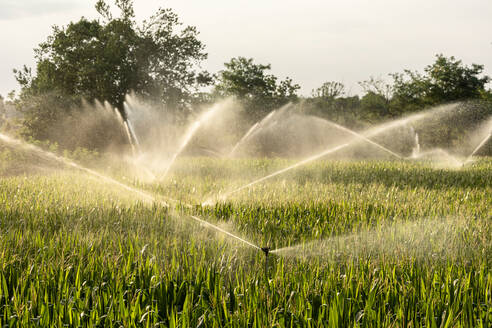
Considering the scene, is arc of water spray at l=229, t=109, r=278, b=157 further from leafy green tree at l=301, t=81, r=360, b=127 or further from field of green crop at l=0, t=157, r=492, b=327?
field of green crop at l=0, t=157, r=492, b=327

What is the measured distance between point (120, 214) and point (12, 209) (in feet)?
4.59

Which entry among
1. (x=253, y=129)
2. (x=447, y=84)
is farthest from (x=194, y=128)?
(x=447, y=84)

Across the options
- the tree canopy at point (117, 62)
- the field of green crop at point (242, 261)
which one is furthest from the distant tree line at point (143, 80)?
the field of green crop at point (242, 261)

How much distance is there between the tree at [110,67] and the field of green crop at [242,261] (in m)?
16.7

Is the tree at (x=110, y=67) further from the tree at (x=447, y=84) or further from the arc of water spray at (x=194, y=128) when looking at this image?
the tree at (x=447, y=84)

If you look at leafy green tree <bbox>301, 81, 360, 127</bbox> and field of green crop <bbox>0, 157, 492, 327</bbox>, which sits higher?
leafy green tree <bbox>301, 81, 360, 127</bbox>

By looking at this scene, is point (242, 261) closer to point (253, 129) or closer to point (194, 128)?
point (194, 128)

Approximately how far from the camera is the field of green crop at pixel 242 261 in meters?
2.65

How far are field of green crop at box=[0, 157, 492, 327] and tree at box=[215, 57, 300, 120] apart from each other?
70.3 ft

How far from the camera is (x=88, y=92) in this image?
2348 centimetres

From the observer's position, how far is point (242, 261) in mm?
3604

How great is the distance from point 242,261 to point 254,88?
89.9 ft

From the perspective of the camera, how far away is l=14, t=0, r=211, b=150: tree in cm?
2261

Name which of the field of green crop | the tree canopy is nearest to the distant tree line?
the tree canopy
